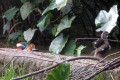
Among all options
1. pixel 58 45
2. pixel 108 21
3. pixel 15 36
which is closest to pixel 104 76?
pixel 108 21

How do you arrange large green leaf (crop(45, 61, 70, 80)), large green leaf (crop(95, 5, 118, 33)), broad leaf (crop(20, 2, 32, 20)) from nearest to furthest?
large green leaf (crop(45, 61, 70, 80)) < large green leaf (crop(95, 5, 118, 33)) < broad leaf (crop(20, 2, 32, 20))

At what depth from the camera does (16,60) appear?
210 centimetres

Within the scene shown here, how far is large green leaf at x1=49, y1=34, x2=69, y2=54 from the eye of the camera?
11.3 feet

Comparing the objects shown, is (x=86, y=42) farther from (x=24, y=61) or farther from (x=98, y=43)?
(x=24, y=61)

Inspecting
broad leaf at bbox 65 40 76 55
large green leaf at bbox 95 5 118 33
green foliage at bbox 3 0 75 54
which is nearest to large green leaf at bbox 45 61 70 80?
large green leaf at bbox 95 5 118 33

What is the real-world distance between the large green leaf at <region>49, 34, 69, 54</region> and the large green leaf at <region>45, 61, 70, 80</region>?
7.87 ft

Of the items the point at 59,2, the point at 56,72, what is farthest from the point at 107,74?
the point at 59,2

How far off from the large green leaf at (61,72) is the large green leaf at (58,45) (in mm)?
2399

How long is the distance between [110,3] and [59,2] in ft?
8.05

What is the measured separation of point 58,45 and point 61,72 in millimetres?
2563

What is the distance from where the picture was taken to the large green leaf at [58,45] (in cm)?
344

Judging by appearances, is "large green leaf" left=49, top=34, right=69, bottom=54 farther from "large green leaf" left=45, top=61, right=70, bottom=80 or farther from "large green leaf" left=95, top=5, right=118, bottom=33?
"large green leaf" left=45, top=61, right=70, bottom=80

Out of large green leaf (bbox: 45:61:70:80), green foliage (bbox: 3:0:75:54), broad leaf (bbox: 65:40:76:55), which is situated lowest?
large green leaf (bbox: 45:61:70:80)

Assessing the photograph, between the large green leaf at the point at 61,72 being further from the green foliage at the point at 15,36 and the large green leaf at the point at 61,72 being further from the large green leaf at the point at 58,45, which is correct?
the green foliage at the point at 15,36
